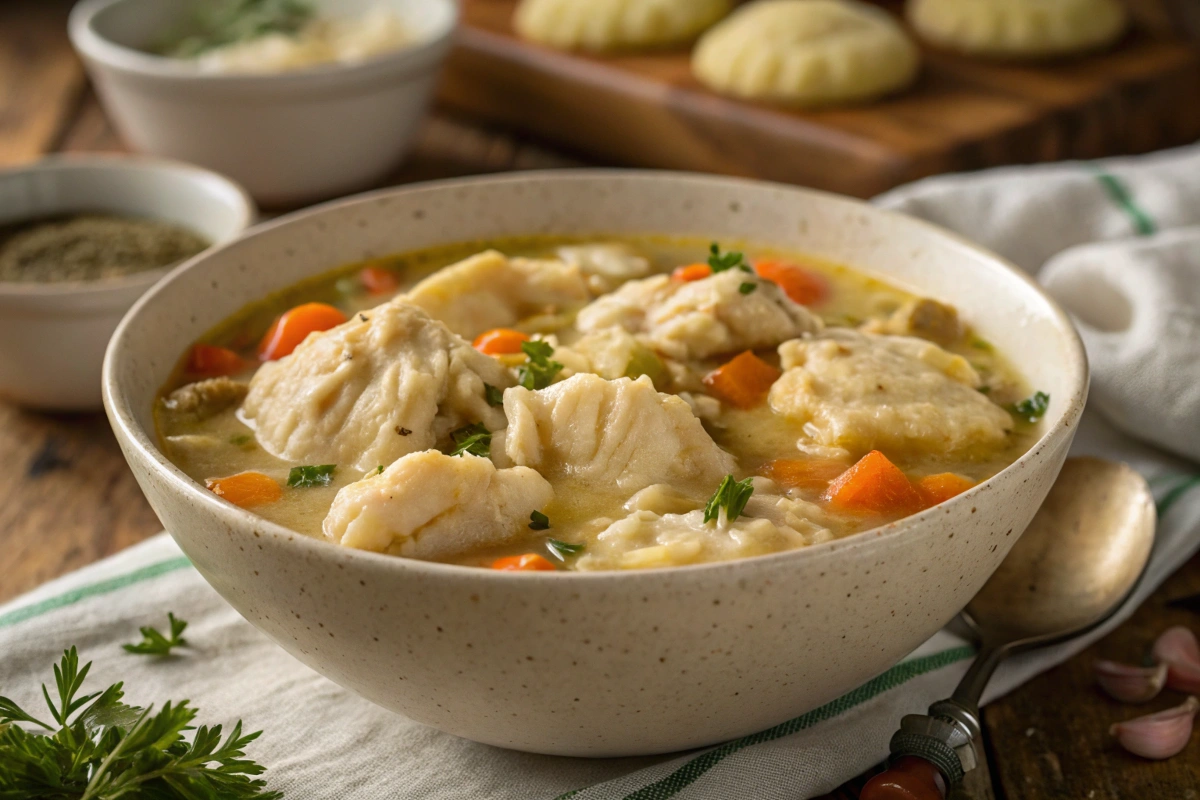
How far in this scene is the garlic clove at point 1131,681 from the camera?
2842 millimetres

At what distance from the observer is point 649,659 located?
2.06 m

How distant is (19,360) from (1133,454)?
3.23m

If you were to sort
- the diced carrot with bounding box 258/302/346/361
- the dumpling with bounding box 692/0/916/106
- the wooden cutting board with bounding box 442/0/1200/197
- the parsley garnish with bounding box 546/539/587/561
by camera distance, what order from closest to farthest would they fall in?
the parsley garnish with bounding box 546/539/587/561
the diced carrot with bounding box 258/302/346/361
the wooden cutting board with bounding box 442/0/1200/197
the dumpling with bounding box 692/0/916/106

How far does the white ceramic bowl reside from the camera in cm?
511

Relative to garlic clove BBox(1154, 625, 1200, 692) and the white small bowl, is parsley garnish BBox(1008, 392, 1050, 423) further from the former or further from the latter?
the white small bowl

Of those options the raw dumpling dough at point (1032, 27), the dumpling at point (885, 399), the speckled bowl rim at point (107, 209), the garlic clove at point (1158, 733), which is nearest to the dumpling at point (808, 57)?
the raw dumpling dough at point (1032, 27)

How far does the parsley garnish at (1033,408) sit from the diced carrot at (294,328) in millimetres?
1611

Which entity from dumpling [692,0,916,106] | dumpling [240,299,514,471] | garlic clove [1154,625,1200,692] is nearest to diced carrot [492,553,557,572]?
dumpling [240,299,514,471]

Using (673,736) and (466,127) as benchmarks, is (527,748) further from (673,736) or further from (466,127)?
(466,127)

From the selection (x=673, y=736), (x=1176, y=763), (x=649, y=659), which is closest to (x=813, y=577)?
(x=649, y=659)

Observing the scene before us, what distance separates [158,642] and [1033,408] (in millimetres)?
1973

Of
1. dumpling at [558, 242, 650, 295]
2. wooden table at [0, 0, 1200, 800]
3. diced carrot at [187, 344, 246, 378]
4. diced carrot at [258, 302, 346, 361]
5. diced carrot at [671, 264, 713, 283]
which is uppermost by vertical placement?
diced carrot at [671, 264, 713, 283]

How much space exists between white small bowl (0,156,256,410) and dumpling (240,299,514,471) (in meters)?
1.20

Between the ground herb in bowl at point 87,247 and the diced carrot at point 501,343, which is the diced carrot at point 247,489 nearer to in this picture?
the diced carrot at point 501,343
